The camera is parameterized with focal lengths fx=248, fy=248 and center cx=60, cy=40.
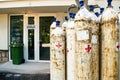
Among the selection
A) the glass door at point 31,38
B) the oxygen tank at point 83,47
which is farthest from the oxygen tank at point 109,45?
the glass door at point 31,38

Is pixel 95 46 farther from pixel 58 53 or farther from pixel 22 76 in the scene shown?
pixel 22 76

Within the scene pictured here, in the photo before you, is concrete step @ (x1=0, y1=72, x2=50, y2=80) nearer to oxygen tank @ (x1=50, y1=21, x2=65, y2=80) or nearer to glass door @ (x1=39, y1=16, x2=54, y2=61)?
glass door @ (x1=39, y1=16, x2=54, y2=61)

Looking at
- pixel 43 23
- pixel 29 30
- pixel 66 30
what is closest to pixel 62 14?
pixel 43 23

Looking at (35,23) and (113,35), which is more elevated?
(35,23)

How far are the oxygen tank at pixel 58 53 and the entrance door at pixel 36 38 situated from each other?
11499 mm

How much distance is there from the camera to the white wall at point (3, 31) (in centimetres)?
1559

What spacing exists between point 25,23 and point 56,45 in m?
12.1

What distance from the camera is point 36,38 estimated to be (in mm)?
15297

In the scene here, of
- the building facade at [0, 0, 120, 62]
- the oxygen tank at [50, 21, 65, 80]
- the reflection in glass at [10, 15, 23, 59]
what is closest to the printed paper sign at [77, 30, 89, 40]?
the oxygen tank at [50, 21, 65, 80]

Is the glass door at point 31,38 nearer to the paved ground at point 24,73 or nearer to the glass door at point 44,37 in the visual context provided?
the glass door at point 44,37

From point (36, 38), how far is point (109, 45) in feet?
41.1

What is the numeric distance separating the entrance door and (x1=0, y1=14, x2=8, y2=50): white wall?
4.12 feet

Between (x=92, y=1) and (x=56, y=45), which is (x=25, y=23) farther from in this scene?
(x=56, y=45)

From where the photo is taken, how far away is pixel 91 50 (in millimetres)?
2914
